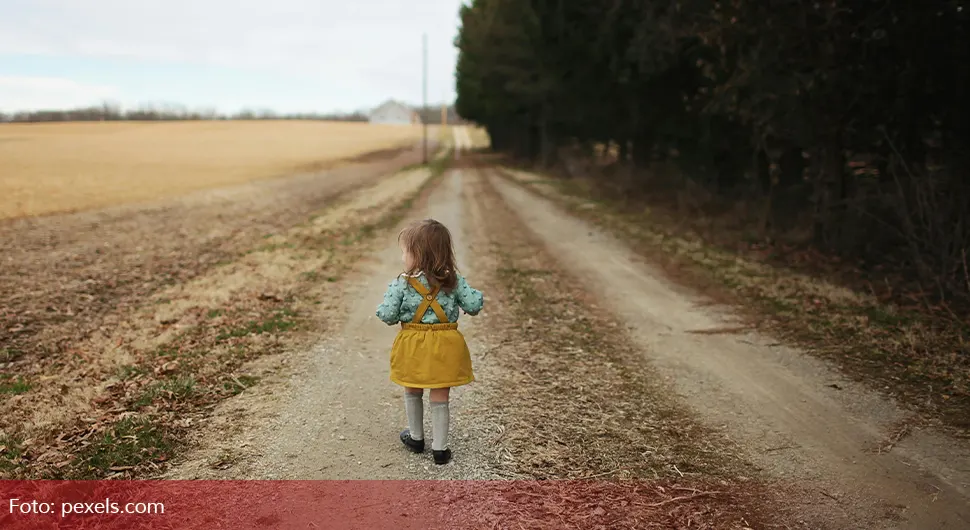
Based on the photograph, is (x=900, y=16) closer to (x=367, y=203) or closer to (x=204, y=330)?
(x=204, y=330)

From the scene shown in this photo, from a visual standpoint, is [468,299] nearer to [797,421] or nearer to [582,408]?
[582,408]

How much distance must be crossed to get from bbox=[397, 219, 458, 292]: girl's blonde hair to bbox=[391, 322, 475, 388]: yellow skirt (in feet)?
1.10

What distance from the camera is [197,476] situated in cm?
413

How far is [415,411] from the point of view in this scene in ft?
14.6

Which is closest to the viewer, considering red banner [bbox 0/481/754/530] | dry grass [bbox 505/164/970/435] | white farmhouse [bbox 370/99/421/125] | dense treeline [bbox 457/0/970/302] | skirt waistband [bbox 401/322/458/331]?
red banner [bbox 0/481/754/530]

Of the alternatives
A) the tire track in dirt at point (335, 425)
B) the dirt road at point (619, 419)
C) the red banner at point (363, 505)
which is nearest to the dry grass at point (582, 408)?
the dirt road at point (619, 419)

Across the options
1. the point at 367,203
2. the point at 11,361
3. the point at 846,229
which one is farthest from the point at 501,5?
the point at 11,361

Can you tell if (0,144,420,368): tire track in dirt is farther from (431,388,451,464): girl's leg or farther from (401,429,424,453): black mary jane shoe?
(431,388,451,464): girl's leg

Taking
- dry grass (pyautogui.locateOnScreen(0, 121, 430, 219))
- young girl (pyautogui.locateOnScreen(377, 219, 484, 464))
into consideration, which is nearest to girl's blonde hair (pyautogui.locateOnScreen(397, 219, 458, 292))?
young girl (pyautogui.locateOnScreen(377, 219, 484, 464))

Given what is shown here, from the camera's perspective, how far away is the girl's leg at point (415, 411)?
4.42 m

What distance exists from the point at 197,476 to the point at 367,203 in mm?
18367

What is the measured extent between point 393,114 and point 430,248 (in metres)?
149

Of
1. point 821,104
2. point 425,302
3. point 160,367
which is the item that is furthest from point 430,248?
point 821,104

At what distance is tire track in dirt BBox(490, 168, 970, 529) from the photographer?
3863 millimetres
